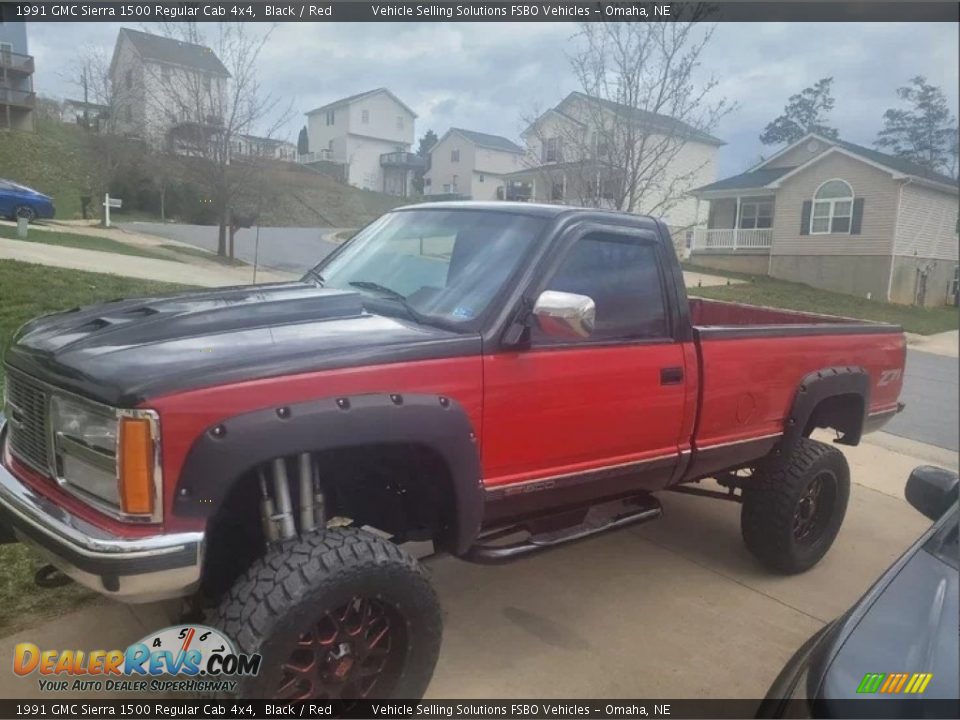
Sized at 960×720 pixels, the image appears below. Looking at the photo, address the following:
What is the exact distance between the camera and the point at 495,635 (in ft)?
10.8

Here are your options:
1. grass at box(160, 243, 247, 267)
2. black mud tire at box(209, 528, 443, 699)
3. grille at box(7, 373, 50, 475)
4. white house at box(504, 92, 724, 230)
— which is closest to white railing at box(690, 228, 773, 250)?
white house at box(504, 92, 724, 230)

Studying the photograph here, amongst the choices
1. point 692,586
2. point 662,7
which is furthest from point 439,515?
point 662,7

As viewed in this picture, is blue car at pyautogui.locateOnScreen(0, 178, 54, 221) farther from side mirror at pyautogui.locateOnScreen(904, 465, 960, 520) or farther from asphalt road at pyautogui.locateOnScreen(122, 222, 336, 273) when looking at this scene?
side mirror at pyautogui.locateOnScreen(904, 465, 960, 520)

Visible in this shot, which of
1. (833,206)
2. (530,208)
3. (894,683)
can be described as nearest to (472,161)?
(530,208)

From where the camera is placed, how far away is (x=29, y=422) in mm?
2547

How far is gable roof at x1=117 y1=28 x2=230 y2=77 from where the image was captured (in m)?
6.59

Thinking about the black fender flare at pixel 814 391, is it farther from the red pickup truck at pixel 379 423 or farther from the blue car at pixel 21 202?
the blue car at pixel 21 202

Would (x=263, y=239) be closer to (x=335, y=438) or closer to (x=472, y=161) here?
(x=472, y=161)

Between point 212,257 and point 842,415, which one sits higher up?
point 212,257

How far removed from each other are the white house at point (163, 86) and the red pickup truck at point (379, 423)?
3.98m

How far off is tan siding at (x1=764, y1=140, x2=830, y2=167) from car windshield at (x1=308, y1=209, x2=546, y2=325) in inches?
453

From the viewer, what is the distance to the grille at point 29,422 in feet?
7.98

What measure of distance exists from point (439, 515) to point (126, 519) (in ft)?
3.57

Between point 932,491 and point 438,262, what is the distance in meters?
2.17
